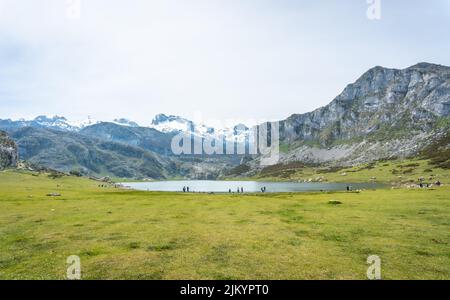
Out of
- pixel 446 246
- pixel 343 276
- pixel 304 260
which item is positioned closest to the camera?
pixel 343 276

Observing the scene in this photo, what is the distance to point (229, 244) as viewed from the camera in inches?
1235

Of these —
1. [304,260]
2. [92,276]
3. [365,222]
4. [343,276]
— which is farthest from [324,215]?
[92,276]

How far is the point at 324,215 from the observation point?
158 feet

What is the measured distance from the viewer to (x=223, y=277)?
2250cm

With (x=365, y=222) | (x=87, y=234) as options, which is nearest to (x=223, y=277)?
(x=87, y=234)

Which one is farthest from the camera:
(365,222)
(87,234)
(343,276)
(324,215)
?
(324,215)

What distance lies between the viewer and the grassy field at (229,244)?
77.6 feet

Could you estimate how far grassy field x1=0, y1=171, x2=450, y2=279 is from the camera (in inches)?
931

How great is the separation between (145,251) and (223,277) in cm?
946
